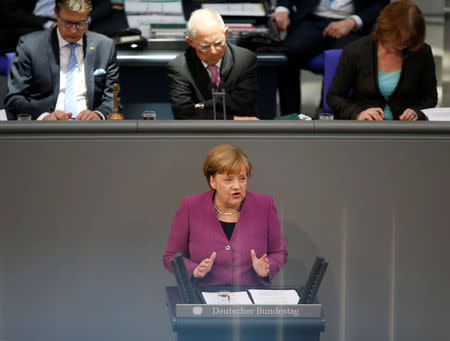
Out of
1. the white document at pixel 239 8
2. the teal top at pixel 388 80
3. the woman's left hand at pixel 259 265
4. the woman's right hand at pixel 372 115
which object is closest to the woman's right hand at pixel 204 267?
the woman's left hand at pixel 259 265

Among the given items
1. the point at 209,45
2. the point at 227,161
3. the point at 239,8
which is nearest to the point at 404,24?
the point at 209,45

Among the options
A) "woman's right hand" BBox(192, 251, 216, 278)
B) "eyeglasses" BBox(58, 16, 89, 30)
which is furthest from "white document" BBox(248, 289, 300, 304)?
"eyeglasses" BBox(58, 16, 89, 30)

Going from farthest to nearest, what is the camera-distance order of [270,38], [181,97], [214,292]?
[270,38]
[181,97]
[214,292]

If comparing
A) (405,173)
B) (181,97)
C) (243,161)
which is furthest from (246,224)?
(181,97)

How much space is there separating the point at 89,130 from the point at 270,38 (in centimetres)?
216

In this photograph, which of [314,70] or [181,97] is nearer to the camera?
[181,97]

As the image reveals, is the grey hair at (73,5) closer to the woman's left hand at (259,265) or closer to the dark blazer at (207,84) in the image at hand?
the dark blazer at (207,84)

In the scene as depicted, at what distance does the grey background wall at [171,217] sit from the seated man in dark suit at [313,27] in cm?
216

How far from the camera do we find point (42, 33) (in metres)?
3.58

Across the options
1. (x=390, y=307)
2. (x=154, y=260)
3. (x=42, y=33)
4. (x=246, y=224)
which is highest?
(x=42, y=33)

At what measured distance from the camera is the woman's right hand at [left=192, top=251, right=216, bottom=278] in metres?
2.21

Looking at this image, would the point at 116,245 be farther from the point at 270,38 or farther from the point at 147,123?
the point at 270,38

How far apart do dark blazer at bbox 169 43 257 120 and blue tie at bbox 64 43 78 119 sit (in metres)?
0.49

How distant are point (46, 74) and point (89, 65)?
210mm
